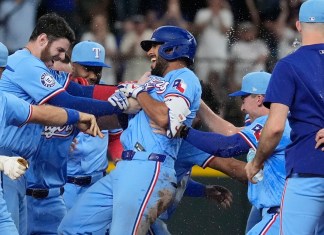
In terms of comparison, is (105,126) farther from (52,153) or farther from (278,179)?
(278,179)

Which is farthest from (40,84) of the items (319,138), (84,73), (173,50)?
(319,138)

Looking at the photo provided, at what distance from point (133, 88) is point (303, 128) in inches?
58.9

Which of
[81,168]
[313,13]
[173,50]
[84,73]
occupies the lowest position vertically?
[81,168]

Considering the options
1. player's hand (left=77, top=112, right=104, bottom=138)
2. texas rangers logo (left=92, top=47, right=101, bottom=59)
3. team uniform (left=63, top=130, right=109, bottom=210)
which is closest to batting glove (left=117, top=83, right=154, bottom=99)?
player's hand (left=77, top=112, right=104, bottom=138)

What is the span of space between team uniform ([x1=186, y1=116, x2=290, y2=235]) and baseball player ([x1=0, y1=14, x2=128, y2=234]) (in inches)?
25.9

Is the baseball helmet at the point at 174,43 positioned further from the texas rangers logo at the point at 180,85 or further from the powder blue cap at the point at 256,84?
the powder blue cap at the point at 256,84

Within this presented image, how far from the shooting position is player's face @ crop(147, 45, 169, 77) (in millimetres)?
7496

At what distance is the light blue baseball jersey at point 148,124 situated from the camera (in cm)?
723

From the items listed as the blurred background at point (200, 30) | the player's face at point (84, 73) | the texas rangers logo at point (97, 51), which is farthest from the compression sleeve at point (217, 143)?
the blurred background at point (200, 30)

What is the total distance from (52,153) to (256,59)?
376 centimetres

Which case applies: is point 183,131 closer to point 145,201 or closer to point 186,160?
point 145,201

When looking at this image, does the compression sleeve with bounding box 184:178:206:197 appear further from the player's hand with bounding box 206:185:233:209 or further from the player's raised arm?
the player's raised arm

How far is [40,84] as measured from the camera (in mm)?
7539

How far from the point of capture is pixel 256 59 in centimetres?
1112
